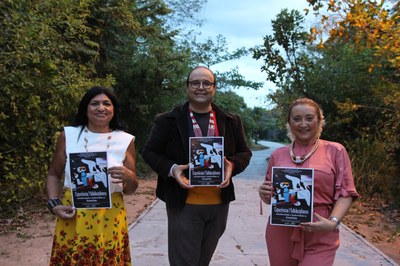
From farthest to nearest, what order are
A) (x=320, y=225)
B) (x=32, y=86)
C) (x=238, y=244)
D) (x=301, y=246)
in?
(x=32, y=86) < (x=238, y=244) < (x=301, y=246) < (x=320, y=225)

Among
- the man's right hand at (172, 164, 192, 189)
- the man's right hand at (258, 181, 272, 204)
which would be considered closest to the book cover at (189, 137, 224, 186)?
the man's right hand at (172, 164, 192, 189)

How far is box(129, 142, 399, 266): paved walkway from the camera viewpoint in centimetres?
520

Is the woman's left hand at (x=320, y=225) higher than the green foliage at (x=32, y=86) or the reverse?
the reverse

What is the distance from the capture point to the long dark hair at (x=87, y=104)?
9.48 feet

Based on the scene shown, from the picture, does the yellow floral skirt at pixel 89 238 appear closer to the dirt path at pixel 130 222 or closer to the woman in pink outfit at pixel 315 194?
the woman in pink outfit at pixel 315 194

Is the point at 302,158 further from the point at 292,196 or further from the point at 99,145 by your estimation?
the point at 99,145

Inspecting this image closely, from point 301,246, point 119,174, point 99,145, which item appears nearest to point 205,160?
point 119,174

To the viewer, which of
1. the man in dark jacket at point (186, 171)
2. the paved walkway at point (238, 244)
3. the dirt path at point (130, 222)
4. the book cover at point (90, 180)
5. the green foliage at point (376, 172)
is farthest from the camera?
the green foliage at point (376, 172)

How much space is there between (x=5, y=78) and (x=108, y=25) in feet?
22.6

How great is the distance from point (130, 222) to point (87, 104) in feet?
15.4

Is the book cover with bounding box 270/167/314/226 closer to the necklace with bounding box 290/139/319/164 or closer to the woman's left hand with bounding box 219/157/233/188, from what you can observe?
the necklace with bounding box 290/139/319/164

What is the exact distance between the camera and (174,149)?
3.12 meters

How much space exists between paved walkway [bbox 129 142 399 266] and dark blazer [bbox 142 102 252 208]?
7.20ft

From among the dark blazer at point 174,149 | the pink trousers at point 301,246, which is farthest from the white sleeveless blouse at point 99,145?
the pink trousers at point 301,246
